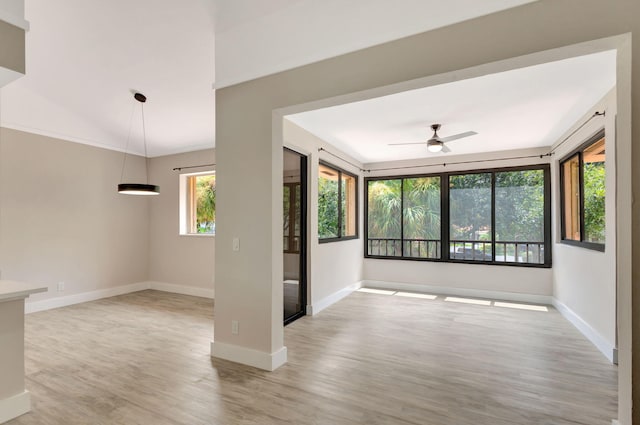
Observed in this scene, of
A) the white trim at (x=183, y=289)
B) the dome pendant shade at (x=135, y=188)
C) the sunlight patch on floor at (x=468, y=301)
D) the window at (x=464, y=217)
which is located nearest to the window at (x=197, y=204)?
the white trim at (x=183, y=289)

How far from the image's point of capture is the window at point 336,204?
17.5ft

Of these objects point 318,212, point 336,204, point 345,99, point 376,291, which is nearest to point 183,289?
point 318,212

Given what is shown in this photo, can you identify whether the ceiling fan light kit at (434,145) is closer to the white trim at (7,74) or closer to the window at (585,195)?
the window at (585,195)

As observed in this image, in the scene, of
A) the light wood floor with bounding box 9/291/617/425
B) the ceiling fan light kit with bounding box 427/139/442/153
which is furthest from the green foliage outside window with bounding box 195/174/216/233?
the ceiling fan light kit with bounding box 427/139/442/153

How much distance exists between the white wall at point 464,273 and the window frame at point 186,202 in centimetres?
356

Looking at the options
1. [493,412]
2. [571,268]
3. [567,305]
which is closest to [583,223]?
[571,268]

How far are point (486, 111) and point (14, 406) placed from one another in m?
5.12

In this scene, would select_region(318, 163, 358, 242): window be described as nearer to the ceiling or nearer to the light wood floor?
the ceiling

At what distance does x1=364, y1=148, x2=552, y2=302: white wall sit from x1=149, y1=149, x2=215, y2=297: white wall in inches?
128

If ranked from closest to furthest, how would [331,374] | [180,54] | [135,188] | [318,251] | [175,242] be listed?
[331,374] → [180,54] → [135,188] → [318,251] → [175,242]

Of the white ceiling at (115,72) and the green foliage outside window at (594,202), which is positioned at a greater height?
the white ceiling at (115,72)

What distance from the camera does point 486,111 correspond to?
389 cm

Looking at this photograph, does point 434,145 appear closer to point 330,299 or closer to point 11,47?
point 330,299

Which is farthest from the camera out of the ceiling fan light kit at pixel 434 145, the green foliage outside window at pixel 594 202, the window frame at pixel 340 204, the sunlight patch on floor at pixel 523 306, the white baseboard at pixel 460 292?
the white baseboard at pixel 460 292
